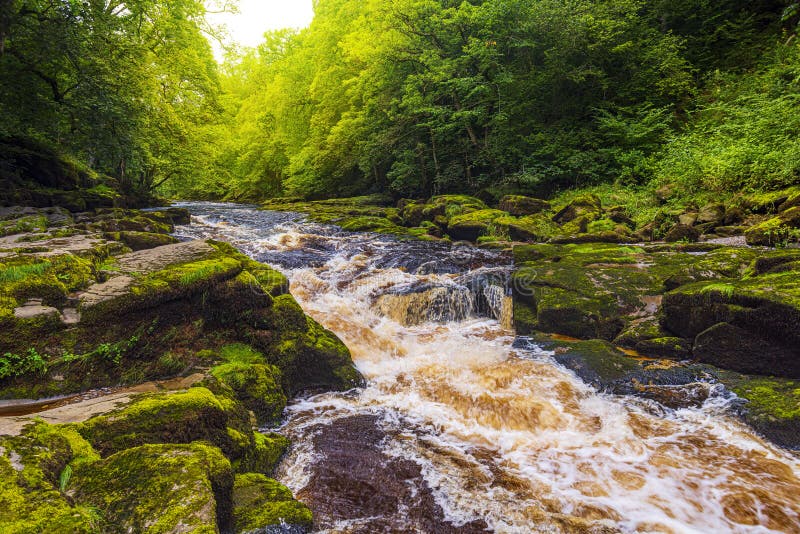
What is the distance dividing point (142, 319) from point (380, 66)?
20418 mm

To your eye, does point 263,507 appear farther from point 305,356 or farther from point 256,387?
point 305,356

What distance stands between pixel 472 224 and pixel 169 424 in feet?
41.0

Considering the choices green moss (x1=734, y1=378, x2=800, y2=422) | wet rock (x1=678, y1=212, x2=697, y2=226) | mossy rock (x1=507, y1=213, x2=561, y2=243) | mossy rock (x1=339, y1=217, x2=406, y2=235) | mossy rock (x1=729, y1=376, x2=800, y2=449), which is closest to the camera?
mossy rock (x1=729, y1=376, x2=800, y2=449)

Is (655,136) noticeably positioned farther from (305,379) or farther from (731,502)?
(305,379)

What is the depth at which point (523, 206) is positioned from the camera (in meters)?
15.7

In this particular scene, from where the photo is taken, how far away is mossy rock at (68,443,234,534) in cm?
204

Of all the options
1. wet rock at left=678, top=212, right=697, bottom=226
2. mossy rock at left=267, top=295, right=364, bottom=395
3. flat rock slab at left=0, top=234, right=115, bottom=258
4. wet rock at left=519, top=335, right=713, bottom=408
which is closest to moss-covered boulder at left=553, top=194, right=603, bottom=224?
wet rock at left=678, top=212, right=697, bottom=226

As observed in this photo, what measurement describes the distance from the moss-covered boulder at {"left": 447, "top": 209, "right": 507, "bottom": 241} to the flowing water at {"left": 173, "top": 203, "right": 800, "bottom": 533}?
7.08 meters

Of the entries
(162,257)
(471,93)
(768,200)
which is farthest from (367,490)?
(471,93)

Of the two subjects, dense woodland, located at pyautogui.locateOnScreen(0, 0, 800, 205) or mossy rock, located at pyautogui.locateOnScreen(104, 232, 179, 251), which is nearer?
mossy rock, located at pyautogui.locateOnScreen(104, 232, 179, 251)

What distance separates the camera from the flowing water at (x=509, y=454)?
10.6 feet

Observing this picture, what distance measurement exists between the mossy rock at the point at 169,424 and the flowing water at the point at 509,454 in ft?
2.50

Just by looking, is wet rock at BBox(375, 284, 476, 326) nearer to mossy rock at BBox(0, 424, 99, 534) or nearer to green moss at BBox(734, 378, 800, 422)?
green moss at BBox(734, 378, 800, 422)

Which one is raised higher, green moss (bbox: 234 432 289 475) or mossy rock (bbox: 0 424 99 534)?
mossy rock (bbox: 0 424 99 534)
